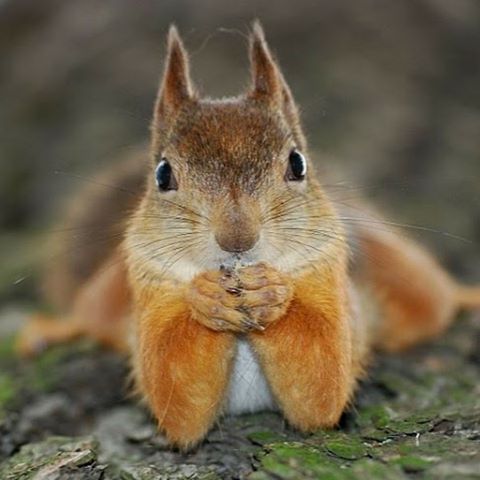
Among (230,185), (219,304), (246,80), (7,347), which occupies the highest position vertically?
(246,80)

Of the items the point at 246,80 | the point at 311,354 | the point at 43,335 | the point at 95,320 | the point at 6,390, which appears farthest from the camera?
the point at 246,80

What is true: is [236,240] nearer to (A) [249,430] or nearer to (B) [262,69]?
(A) [249,430]

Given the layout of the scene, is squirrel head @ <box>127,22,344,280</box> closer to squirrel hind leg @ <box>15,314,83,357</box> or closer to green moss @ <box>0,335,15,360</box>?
squirrel hind leg @ <box>15,314,83,357</box>

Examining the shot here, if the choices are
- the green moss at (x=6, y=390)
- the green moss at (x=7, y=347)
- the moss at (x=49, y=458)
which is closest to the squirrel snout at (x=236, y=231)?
the moss at (x=49, y=458)

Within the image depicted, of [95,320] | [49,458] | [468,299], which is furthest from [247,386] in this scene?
[468,299]

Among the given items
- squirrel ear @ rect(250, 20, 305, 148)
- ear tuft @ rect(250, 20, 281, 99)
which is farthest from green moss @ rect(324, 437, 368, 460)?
ear tuft @ rect(250, 20, 281, 99)

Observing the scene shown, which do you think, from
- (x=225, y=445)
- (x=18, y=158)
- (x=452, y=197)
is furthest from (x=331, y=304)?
(x=18, y=158)

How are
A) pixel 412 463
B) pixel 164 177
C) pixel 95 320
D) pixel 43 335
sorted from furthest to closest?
pixel 43 335
pixel 95 320
pixel 164 177
pixel 412 463
